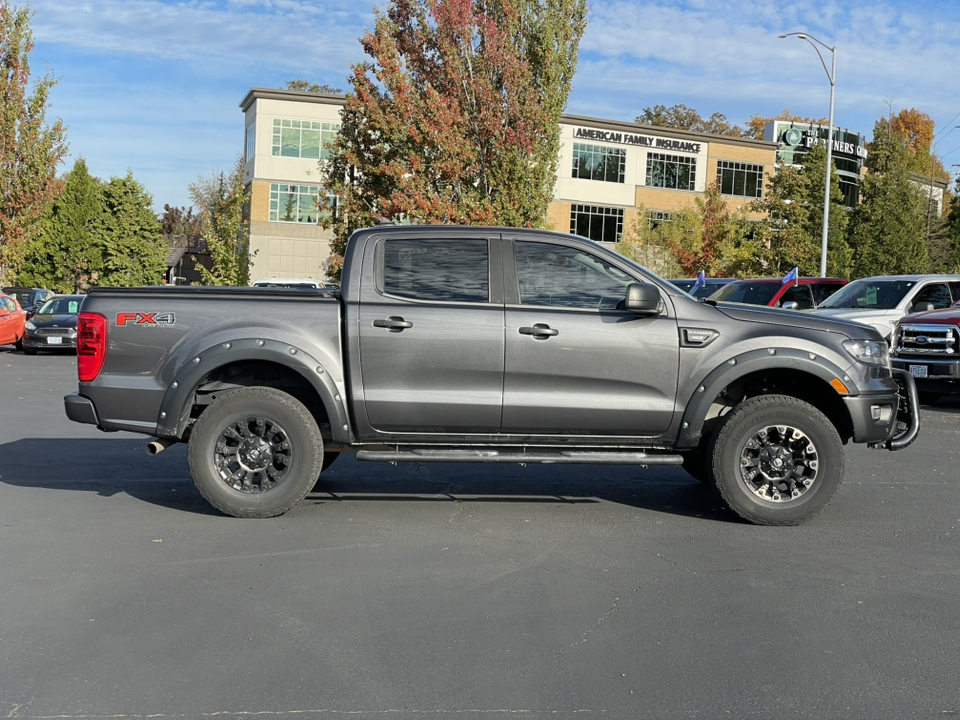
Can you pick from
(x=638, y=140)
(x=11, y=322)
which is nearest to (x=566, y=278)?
(x=11, y=322)

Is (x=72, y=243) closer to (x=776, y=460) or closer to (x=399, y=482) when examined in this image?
(x=399, y=482)

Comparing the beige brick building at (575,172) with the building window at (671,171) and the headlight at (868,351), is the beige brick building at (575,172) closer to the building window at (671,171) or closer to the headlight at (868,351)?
the building window at (671,171)

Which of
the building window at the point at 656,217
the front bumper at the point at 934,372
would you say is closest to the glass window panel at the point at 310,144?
the building window at the point at 656,217

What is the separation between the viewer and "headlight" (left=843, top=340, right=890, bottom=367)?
7219 mm

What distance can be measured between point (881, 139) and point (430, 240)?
59.0m

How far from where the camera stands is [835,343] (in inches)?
282

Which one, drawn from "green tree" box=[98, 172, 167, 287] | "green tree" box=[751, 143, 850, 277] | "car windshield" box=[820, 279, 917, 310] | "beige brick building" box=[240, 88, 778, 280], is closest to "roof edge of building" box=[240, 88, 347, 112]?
"beige brick building" box=[240, 88, 778, 280]

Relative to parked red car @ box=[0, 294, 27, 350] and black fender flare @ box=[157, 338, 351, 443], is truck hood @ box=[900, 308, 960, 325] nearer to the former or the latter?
black fender flare @ box=[157, 338, 351, 443]

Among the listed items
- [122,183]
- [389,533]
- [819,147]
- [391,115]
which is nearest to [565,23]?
[391,115]

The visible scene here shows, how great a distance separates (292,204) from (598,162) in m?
18.1

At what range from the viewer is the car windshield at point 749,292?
20.1 m

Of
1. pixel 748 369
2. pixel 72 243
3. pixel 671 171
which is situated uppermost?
pixel 671 171

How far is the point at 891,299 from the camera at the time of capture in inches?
677

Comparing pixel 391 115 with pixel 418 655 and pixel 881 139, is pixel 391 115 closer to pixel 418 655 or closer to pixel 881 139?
pixel 418 655
